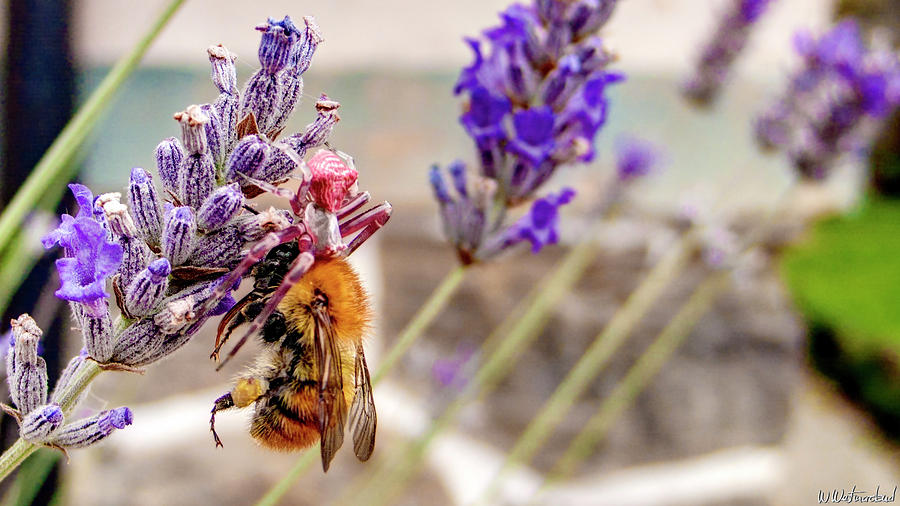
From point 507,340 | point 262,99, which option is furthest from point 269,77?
point 507,340

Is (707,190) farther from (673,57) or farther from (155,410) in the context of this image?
(155,410)

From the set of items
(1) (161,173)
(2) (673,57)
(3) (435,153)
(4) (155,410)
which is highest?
(1) (161,173)

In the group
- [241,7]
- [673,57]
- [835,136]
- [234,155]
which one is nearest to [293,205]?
[234,155]

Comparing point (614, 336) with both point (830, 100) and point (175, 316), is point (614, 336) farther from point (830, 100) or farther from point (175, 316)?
point (175, 316)

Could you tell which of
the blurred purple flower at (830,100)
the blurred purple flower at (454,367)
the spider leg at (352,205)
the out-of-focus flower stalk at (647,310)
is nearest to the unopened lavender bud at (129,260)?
the spider leg at (352,205)

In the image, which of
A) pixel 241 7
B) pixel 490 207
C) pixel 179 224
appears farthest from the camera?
pixel 241 7

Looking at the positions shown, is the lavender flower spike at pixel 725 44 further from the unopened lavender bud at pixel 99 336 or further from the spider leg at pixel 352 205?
the unopened lavender bud at pixel 99 336

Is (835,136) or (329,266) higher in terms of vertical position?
(329,266)

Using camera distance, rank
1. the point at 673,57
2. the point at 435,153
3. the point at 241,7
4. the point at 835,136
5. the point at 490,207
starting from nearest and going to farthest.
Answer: the point at 490,207 < the point at 241,7 < the point at 835,136 < the point at 435,153 < the point at 673,57
